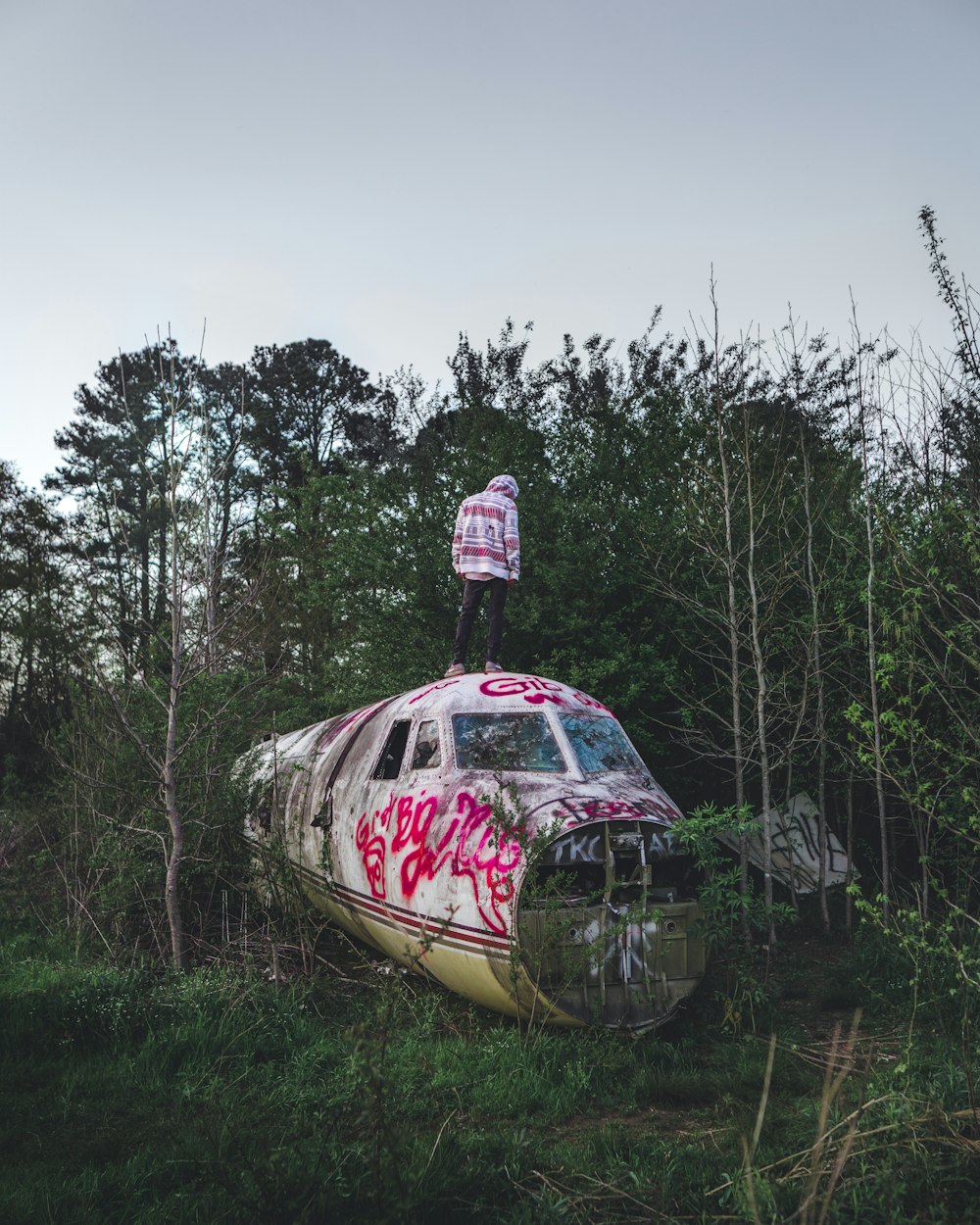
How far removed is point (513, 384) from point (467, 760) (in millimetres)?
14539

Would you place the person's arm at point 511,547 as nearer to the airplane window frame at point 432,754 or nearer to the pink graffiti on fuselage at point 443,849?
the airplane window frame at point 432,754

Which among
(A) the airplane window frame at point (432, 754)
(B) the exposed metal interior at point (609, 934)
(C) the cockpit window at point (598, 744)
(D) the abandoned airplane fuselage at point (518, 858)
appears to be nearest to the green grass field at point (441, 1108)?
(B) the exposed metal interior at point (609, 934)

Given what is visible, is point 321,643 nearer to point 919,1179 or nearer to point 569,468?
point 569,468

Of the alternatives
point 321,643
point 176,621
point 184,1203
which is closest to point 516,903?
point 184,1203

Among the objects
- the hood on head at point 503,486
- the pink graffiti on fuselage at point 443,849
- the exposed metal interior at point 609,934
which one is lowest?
the exposed metal interior at point 609,934

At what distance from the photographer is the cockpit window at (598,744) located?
272 inches

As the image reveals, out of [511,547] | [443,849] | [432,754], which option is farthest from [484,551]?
[443,849]

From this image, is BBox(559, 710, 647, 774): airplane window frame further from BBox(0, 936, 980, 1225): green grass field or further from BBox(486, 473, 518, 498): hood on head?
BBox(486, 473, 518, 498): hood on head

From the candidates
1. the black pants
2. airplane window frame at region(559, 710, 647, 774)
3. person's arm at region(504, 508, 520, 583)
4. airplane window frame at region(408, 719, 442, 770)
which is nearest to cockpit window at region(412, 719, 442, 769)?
airplane window frame at region(408, 719, 442, 770)

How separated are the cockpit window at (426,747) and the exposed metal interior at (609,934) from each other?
1341 millimetres

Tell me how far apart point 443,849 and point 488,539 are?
4.00 metres

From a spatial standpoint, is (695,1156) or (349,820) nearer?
(695,1156)

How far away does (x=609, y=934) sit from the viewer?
→ 5516 millimetres

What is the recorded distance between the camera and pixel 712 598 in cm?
1167
